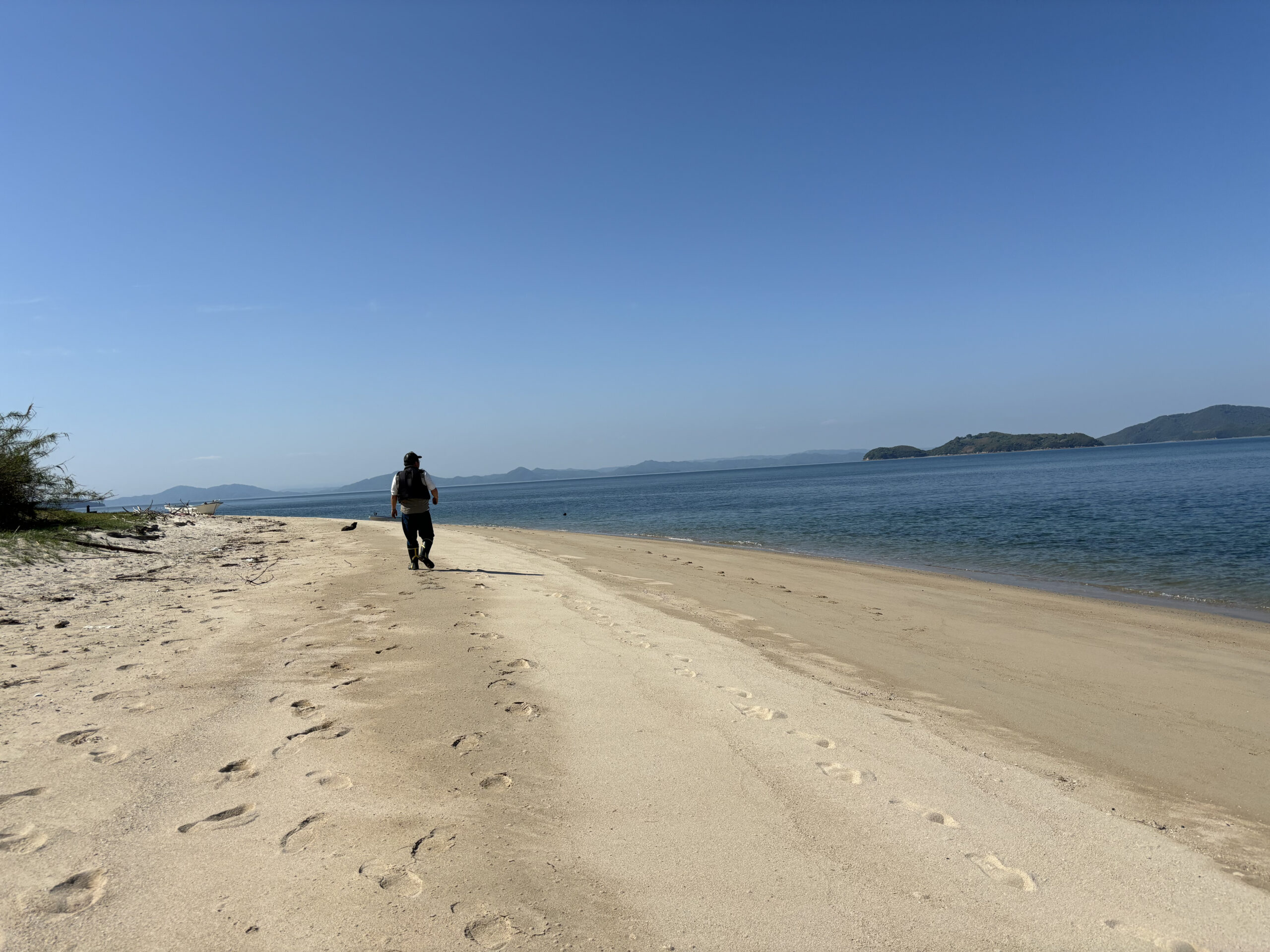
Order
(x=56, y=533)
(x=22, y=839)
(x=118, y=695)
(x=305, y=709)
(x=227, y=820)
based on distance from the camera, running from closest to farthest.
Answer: (x=22, y=839) < (x=227, y=820) < (x=305, y=709) < (x=118, y=695) < (x=56, y=533)

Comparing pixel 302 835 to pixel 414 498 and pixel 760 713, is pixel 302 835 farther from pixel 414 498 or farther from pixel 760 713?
pixel 414 498

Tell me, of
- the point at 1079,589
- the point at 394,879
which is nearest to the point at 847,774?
the point at 394,879

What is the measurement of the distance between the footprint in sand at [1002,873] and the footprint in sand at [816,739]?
1286 mm

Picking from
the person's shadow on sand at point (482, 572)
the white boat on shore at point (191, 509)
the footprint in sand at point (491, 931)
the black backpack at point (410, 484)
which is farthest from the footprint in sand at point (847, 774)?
the white boat on shore at point (191, 509)

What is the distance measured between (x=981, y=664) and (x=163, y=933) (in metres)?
7.97

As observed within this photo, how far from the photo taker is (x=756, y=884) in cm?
275

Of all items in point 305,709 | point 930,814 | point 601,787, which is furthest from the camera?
point 305,709

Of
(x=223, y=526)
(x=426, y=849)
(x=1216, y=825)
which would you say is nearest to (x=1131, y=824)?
(x=1216, y=825)

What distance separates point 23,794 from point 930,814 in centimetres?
502

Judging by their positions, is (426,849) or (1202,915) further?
(426,849)

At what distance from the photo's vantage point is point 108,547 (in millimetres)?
13133

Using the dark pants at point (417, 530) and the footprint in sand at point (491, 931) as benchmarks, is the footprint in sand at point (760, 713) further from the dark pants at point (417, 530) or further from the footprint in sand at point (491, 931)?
the dark pants at point (417, 530)

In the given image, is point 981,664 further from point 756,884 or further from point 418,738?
point 418,738

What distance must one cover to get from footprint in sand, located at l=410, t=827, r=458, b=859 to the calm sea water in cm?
1577
